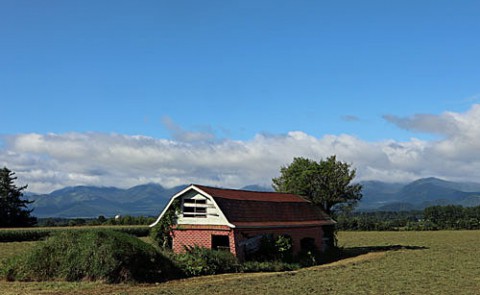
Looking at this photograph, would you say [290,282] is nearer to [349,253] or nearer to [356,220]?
[349,253]

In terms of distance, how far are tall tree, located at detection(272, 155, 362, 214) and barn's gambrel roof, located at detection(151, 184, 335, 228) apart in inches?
151

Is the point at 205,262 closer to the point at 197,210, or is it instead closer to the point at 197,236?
the point at 197,236

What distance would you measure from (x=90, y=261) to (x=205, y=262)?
592 centimetres

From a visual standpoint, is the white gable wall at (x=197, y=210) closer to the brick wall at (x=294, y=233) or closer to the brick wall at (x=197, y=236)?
the brick wall at (x=197, y=236)

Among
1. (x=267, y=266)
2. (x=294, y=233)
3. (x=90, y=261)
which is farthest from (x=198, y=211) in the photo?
(x=90, y=261)

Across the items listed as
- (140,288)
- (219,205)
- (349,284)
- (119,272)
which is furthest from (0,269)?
(349,284)

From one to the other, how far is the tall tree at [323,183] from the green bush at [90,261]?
789 inches

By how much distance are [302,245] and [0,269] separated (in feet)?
60.0

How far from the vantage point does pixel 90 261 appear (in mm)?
20938

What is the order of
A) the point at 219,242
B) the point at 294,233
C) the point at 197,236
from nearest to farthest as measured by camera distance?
the point at 197,236 → the point at 219,242 → the point at 294,233

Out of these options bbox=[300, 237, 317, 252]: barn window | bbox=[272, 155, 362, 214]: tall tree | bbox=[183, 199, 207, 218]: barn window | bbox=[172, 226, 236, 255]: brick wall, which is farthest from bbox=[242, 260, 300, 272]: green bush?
bbox=[272, 155, 362, 214]: tall tree

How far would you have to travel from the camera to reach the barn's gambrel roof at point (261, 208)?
27812 mm

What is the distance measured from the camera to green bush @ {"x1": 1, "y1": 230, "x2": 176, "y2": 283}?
20703 mm

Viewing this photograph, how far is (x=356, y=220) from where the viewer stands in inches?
3177
